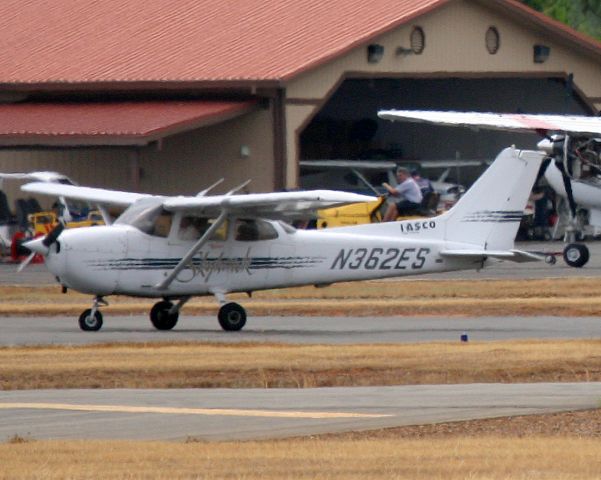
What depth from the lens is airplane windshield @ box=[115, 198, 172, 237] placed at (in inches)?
878

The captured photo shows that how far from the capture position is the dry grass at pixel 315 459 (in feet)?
33.8

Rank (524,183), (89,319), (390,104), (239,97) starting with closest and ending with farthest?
(89,319) → (524,183) → (239,97) → (390,104)

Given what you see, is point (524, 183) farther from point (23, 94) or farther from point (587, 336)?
point (23, 94)

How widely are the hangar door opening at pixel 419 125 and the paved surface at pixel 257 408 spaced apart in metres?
33.5

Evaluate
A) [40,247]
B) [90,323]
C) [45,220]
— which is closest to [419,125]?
[45,220]

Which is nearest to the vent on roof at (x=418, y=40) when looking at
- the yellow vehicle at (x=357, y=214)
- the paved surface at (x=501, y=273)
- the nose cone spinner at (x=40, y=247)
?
the yellow vehicle at (x=357, y=214)

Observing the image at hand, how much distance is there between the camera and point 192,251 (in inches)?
874

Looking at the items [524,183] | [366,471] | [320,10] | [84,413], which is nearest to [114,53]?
[320,10]

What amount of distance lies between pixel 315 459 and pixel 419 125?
4000cm

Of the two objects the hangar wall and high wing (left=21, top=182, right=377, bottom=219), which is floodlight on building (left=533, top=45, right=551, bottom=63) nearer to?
the hangar wall

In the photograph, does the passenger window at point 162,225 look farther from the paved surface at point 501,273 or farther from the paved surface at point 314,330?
the paved surface at point 501,273

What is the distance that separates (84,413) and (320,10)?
31591 millimetres

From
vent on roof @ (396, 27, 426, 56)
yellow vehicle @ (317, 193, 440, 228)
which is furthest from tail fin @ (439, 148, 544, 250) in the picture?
vent on roof @ (396, 27, 426, 56)

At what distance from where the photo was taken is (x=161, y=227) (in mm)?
22375
